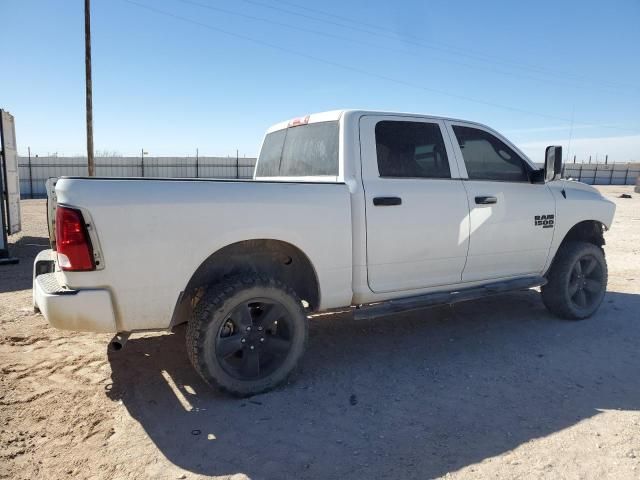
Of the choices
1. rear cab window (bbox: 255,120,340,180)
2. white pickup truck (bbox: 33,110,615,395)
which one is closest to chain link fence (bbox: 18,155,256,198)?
rear cab window (bbox: 255,120,340,180)

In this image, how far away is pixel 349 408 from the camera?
3.29 metres

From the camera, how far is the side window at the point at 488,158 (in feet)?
14.5

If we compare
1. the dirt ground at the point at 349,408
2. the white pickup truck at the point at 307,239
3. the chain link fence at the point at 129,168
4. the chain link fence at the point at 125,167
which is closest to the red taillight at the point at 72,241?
the white pickup truck at the point at 307,239

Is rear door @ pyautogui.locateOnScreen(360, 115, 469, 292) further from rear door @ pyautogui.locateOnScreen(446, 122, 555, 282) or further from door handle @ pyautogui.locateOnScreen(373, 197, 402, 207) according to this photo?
rear door @ pyautogui.locateOnScreen(446, 122, 555, 282)

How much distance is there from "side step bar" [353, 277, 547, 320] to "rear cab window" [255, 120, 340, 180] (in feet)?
3.59

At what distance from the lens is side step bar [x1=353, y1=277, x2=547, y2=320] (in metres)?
3.76

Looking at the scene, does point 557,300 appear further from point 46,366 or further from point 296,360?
point 46,366

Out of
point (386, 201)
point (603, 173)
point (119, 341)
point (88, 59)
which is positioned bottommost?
point (119, 341)

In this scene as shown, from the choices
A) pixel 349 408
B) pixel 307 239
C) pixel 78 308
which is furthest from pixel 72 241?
pixel 349 408

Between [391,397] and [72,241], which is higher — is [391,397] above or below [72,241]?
below

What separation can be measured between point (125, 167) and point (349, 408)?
87.6 ft

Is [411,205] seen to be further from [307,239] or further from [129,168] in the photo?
[129,168]

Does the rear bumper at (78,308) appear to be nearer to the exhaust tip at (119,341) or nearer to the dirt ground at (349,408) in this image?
the exhaust tip at (119,341)

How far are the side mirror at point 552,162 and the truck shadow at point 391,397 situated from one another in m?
1.57
